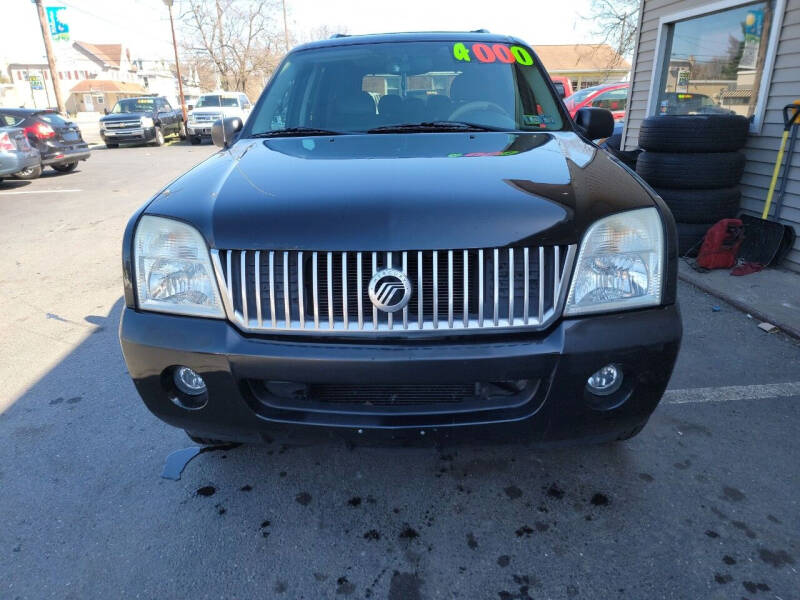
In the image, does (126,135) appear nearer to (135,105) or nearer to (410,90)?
(135,105)

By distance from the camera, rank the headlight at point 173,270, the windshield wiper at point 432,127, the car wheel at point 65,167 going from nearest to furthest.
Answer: the headlight at point 173,270
the windshield wiper at point 432,127
the car wheel at point 65,167

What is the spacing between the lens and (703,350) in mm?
3521

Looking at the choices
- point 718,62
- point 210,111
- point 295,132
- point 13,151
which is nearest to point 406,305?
point 295,132

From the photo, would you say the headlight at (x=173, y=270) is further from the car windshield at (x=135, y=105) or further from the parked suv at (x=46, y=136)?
the car windshield at (x=135, y=105)

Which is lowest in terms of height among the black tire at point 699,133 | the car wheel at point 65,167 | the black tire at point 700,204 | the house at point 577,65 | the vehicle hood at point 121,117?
the car wheel at point 65,167

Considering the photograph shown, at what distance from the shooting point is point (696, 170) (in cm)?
514

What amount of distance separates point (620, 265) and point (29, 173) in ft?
40.1

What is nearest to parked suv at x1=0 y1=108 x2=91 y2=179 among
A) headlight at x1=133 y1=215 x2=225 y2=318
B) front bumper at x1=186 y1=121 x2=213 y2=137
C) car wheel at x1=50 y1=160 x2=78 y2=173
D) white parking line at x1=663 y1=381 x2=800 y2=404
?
car wheel at x1=50 y1=160 x2=78 y2=173

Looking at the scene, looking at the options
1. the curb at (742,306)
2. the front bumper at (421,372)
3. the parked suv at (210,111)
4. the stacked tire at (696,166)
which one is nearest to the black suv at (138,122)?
the parked suv at (210,111)

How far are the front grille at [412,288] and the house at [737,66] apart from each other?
4498mm

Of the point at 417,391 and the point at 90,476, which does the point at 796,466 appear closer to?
the point at 417,391

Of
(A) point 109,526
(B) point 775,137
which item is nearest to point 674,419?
(A) point 109,526

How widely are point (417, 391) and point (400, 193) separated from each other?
64 centimetres

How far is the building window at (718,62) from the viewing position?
5.57 metres
